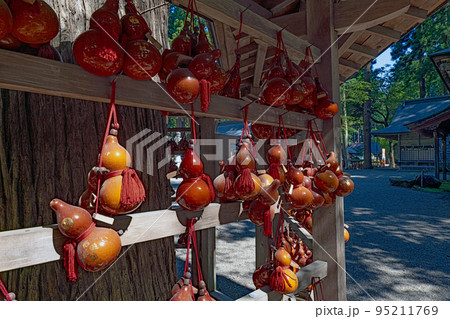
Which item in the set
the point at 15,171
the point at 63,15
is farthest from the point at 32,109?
the point at 63,15

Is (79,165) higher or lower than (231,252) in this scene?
higher

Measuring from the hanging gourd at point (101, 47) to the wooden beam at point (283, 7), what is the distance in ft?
6.13

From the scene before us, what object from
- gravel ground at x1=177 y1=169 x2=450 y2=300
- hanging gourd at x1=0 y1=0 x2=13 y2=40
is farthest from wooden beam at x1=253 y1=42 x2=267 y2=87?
gravel ground at x1=177 y1=169 x2=450 y2=300

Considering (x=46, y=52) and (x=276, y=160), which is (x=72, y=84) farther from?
(x=276, y=160)

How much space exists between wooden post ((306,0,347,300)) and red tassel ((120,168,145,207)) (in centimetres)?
138

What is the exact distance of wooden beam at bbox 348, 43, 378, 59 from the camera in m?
2.61

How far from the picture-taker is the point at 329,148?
1.82 m

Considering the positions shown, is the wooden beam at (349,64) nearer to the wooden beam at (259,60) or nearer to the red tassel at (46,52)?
the wooden beam at (259,60)

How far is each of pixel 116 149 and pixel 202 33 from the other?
630 millimetres

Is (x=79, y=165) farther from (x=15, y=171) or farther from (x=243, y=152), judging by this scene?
(x=243, y=152)

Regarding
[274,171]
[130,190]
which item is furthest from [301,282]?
[130,190]

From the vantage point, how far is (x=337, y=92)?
1881 millimetres

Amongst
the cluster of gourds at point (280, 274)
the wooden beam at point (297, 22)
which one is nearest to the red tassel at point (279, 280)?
the cluster of gourds at point (280, 274)

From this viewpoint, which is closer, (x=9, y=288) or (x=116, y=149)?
(x=116, y=149)
